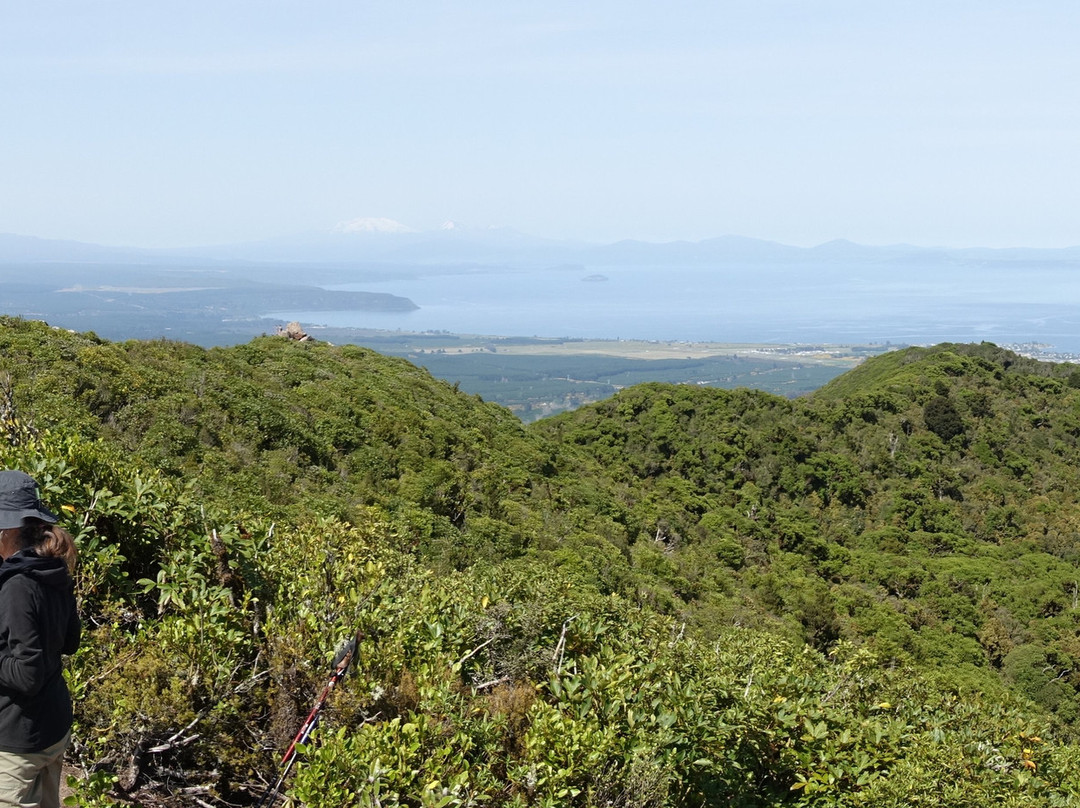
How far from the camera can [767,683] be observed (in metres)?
7.12

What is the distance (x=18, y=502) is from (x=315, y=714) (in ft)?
6.65

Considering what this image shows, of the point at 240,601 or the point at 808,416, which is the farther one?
the point at 808,416

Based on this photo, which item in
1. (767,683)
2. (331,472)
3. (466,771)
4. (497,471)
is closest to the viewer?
(466,771)

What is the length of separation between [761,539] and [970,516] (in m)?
10.8

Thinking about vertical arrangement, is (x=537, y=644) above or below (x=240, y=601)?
below

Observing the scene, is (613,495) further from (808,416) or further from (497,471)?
(808,416)

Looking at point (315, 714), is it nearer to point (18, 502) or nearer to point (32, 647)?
point (32, 647)

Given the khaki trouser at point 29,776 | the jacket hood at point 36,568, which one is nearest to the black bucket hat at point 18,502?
the jacket hood at point 36,568

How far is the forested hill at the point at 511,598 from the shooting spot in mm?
4691

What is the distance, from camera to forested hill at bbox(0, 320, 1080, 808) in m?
4.69

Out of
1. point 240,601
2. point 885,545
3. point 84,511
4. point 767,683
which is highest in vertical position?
point 84,511

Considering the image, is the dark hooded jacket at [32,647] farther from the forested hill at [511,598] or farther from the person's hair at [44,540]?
the forested hill at [511,598]

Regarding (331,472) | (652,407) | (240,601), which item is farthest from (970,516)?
(240,601)

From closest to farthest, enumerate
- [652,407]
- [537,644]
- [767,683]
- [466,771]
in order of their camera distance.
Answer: [466,771]
[537,644]
[767,683]
[652,407]
